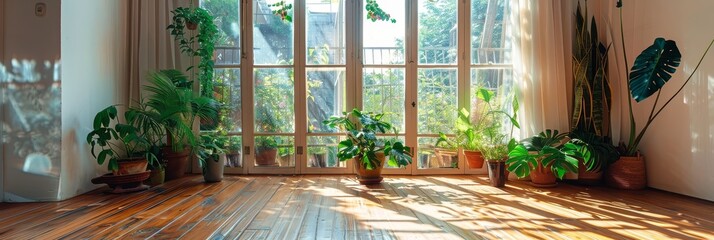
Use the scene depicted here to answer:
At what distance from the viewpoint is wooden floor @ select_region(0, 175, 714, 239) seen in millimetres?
2072

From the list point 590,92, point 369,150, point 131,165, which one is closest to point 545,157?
point 590,92

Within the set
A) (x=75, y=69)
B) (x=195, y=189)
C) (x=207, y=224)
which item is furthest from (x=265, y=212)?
(x=75, y=69)

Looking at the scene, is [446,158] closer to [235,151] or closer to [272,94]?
[272,94]

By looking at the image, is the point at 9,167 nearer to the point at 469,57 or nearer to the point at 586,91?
the point at 469,57

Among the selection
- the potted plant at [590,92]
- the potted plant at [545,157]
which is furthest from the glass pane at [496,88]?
the potted plant at [590,92]

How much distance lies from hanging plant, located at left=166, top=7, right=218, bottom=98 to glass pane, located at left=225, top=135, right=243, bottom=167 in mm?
539

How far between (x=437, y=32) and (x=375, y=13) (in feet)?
2.28

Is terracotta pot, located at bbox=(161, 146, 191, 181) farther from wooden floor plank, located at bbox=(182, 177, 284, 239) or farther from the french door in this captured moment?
wooden floor plank, located at bbox=(182, 177, 284, 239)

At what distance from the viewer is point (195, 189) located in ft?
10.7

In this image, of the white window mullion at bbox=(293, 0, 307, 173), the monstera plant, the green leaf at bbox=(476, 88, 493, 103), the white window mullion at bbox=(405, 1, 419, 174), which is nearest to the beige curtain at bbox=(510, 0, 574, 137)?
the green leaf at bbox=(476, 88, 493, 103)

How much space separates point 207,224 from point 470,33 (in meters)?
3.14

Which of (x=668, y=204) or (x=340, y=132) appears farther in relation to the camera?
(x=340, y=132)

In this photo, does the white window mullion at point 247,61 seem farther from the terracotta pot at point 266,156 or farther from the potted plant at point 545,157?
the potted plant at point 545,157

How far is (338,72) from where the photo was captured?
4035 millimetres
